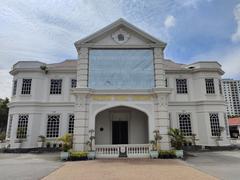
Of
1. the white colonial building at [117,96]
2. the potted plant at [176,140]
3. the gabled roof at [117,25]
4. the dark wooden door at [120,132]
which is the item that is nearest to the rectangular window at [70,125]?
the white colonial building at [117,96]

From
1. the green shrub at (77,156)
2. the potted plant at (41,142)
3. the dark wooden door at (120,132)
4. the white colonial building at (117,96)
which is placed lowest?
the green shrub at (77,156)

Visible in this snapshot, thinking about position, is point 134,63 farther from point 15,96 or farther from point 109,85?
point 15,96

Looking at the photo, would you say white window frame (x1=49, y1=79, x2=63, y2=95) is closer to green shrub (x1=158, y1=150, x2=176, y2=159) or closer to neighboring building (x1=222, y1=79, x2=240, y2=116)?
green shrub (x1=158, y1=150, x2=176, y2=159)

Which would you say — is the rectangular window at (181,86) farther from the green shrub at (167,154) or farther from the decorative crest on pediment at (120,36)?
the green shrub at (167,154)

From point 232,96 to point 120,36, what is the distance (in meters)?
59.9

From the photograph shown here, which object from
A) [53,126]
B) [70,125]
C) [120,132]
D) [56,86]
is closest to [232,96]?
[120,132]

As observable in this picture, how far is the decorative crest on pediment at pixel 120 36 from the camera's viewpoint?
14.2 m

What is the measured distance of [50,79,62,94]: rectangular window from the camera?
17.8m

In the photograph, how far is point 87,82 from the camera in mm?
13227

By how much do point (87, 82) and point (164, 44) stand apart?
6.56m

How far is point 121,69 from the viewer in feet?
44.6

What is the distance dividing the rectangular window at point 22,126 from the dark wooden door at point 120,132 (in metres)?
8.14

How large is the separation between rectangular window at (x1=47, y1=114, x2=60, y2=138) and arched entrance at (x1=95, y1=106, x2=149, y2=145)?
4.79 meters

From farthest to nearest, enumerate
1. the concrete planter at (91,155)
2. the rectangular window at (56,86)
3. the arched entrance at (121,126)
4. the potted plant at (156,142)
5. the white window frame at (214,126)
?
the rectangular window at (56,86)
the white window frame at (214,126)
the arched entrance at (121,126)
the potted plant at (156,142)
the concrete planter at (91,155)
